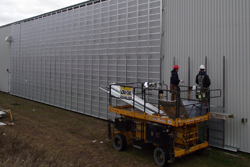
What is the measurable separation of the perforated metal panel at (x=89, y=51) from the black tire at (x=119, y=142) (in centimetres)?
315

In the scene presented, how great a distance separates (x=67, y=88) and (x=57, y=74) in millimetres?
1553

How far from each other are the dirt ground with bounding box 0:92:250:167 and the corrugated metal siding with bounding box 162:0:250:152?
140 cm

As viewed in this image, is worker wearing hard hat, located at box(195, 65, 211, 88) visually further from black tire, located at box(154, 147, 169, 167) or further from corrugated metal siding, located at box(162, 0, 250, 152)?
black tire, located at box(154, 147, 169, 167)

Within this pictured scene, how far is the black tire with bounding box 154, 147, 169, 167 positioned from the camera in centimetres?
666

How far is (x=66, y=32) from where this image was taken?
15117 millimetres

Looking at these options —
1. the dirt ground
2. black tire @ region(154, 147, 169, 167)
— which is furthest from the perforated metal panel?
black tire @ region(154, 147, 169, 167)

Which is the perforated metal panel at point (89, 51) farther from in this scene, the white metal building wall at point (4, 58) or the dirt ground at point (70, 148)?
the white metal building wall at point (4, 58)

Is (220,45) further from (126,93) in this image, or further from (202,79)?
(126,93)

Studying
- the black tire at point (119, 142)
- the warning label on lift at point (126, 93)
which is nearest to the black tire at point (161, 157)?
the black tire at point (119, 142)

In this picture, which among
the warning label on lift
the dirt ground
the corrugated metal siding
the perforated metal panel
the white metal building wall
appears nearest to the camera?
the dirt ground

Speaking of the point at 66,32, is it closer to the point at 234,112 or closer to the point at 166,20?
the point at 166,20

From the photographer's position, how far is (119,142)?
8.23 meters

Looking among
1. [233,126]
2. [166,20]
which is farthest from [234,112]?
[166,20]

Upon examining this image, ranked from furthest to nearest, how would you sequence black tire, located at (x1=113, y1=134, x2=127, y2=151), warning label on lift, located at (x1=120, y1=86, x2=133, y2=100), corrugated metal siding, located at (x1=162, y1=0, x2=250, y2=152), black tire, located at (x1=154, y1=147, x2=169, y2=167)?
black tire, located at (x1=113, y1=134, x2=127, y2=151) → warning label on lift, located at (x1=120, y1=86, x2=133, y2=100) → corrugated metal siding, located at (x1=162, y1=0, x2=250, y2=152) → black tire, located at (x1=154, y1=147, x2=169, y2=167)
